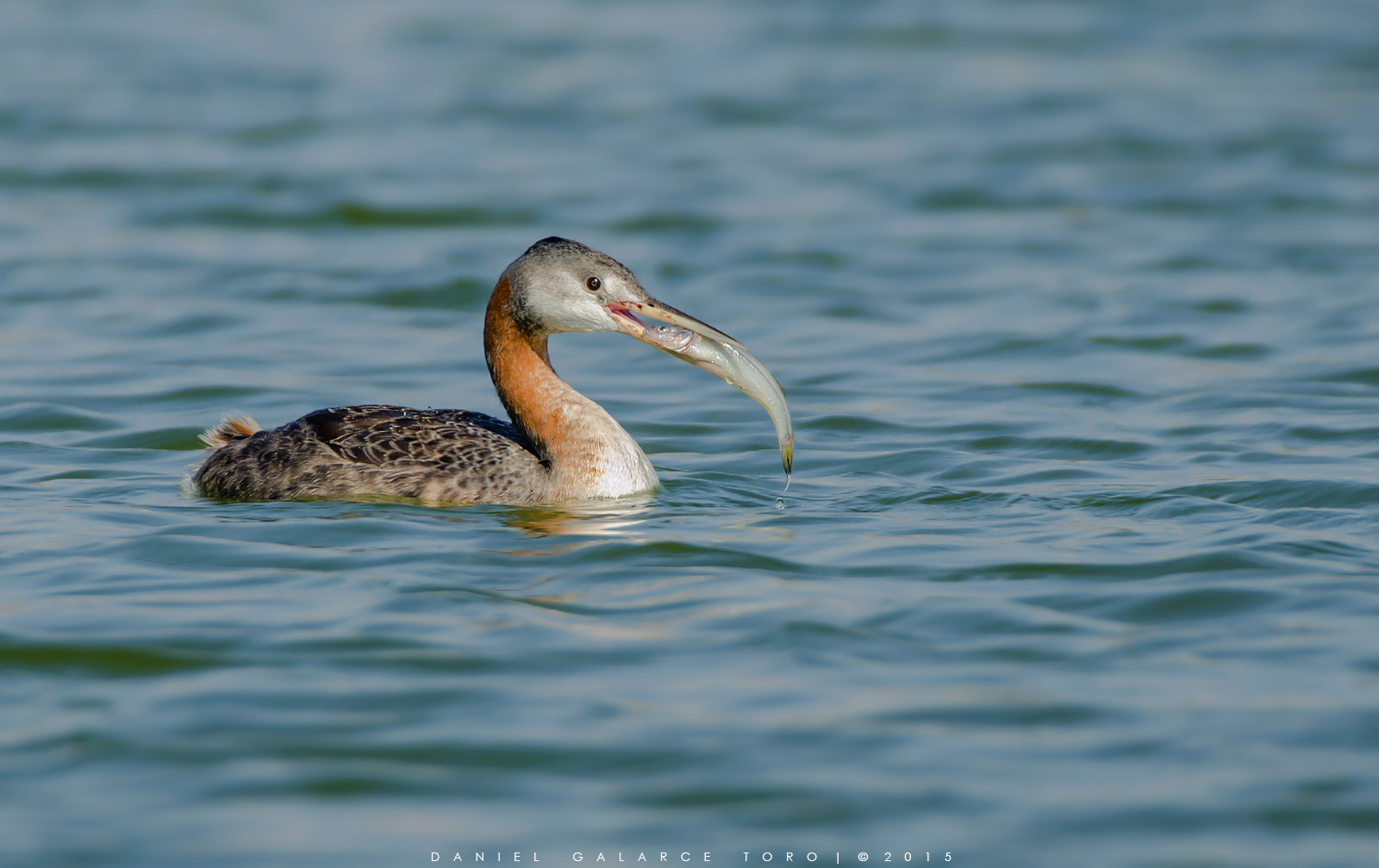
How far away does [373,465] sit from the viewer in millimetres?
8281

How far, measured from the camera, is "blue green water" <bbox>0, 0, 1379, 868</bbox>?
520 cm

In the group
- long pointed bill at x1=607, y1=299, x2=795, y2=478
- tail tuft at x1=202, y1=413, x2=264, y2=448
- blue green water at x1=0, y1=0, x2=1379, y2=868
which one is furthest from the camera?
tail tuft at x1=202, y1=413, x2=264, y2=448

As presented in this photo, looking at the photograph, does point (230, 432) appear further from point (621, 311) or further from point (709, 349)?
point (709, 349)

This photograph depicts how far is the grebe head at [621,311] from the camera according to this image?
8.27m

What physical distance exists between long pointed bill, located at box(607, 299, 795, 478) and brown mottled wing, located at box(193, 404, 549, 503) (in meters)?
0.84

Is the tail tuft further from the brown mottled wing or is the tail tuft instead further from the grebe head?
the grebe head

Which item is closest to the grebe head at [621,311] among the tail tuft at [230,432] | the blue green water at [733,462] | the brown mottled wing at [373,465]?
the blue green water at [733,462]

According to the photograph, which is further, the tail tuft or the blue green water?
the tail tuft

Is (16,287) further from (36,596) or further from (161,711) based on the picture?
(161,711)

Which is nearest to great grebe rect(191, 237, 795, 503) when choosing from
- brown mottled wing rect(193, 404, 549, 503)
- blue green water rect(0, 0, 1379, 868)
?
brown mottled wing rect(193, 404, 549, 503)

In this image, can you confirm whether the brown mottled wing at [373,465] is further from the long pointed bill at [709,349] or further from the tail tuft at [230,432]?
the long pointed bill at [709,349]

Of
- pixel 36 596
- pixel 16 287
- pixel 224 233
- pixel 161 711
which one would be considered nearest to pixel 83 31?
pixel 224 233

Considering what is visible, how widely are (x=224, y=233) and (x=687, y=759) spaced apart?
11.4 m

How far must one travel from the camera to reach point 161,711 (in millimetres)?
5723
